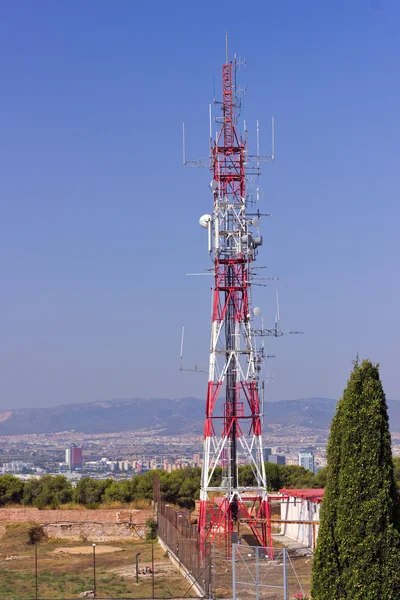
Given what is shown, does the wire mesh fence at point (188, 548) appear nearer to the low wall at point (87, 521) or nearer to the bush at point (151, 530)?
the bush at point (151, 530)

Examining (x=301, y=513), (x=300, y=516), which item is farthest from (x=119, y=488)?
(x=301, y=513)

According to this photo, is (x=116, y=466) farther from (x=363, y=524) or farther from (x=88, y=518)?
(x=363, y=524)

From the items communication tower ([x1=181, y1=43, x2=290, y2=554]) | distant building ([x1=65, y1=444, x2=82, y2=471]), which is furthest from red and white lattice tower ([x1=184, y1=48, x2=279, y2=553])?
distant building ([x1=65, y1=444, x2=82, y2=471])

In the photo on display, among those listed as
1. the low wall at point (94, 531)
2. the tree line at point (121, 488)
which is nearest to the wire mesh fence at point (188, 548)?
the low wall at point (94, 531)

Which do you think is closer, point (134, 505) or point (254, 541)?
point (254, 541)

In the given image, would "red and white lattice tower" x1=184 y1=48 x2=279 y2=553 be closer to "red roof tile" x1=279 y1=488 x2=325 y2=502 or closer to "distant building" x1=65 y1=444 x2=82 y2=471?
"red roof tile" x1=279 y1=488 x2=325 y2=502

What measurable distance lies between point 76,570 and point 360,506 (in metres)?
14.5

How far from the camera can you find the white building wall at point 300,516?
29.0 metres

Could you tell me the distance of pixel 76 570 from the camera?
25797 millimetres

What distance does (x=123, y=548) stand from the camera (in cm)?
3080

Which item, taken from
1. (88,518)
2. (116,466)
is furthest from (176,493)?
(116,466)

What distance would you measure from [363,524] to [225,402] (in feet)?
46.2

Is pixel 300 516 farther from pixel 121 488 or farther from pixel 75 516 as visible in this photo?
pixel 121 488

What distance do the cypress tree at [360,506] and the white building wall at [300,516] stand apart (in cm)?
1398
